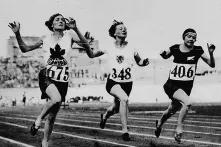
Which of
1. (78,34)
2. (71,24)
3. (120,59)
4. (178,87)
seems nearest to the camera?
(71,24)

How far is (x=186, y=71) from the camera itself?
29.8ft

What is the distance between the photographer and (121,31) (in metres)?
9.36

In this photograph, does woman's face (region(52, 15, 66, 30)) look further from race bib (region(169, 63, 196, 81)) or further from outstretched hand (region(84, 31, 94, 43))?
race bib (region(169, 63, 196, 81))

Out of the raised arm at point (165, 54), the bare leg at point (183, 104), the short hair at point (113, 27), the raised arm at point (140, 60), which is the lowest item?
the bare leg at point (183, 104)

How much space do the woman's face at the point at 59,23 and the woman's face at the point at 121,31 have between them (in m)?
1.48

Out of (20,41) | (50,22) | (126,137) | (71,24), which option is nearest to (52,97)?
(20,41)

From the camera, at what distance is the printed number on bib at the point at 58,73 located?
26.2 feet

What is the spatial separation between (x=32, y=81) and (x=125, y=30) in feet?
363

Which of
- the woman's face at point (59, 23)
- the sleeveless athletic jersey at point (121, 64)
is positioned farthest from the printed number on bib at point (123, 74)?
the woman's face at point (59, 23)

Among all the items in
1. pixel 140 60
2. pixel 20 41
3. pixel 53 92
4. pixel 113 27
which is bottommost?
pixel 53 92

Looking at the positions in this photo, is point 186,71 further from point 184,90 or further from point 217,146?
point 217,146

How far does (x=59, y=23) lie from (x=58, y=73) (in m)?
0.86

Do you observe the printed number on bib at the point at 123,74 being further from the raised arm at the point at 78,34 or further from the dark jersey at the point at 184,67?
the raised arm at the point at 78,34

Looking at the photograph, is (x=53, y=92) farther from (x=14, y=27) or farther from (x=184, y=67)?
(x=184, y=67)
